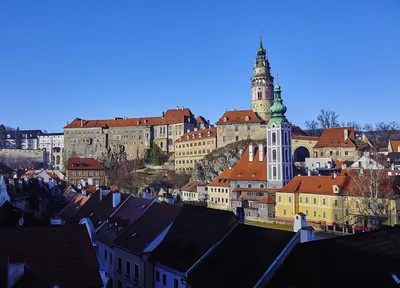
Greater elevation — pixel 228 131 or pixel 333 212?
pixel 228 131

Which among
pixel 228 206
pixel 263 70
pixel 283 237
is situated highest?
pixel 263 70

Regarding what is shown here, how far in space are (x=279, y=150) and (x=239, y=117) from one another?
30.4 meters

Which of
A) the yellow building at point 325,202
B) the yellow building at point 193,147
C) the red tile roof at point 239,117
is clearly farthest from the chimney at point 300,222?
the yellow building at point 193,147

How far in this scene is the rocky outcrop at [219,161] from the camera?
83.6 m

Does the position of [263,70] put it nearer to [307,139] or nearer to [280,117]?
[307,139]

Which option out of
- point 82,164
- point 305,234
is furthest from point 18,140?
point 305,234

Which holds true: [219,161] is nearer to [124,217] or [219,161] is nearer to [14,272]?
[124,217]

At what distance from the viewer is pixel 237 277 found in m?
13.9

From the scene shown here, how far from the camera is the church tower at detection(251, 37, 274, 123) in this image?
97.8 m

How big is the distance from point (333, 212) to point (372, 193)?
22.5 ft

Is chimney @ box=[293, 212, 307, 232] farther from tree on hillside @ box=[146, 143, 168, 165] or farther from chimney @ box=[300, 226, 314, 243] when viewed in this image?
tree on hillside @ box=[146, 143, 168, 165]

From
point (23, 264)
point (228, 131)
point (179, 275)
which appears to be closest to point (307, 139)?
point (228, 131)

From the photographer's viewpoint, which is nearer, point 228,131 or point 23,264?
point 23,264

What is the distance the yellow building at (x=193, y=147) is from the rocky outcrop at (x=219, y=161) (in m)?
6.17
